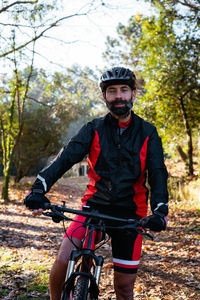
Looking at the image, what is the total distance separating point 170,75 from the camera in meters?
12.2

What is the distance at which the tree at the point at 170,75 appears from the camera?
12.0 m

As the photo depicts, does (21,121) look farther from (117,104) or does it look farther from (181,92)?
(117,104)

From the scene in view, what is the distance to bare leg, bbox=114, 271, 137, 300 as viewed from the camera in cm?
286

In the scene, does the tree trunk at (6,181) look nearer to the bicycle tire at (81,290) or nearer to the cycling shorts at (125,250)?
the cycling shorts at (125,250)

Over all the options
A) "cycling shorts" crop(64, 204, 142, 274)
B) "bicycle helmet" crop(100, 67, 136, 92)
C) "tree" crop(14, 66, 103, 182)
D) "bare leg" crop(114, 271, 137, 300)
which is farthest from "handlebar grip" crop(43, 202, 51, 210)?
"tree" crop(14, 66, 103, 182)

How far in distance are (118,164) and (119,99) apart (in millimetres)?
660

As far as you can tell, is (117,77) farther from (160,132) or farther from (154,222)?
(160,132)

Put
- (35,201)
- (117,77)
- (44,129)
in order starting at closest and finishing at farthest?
1. (35,201)
2. (117,77)
3. (44,129)

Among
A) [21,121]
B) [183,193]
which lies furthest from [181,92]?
[21,121]

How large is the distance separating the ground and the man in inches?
78.4

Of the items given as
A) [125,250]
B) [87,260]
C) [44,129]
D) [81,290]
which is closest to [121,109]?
[125,250]

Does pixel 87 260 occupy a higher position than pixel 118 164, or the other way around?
pixel 118 164

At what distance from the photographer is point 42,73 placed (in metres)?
12.1

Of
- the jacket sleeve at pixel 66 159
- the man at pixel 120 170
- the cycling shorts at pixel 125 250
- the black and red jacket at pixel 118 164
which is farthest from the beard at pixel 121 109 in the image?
the cycling shorts at pixel 125 250
